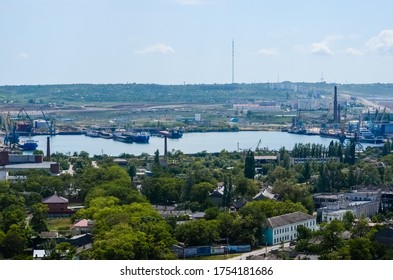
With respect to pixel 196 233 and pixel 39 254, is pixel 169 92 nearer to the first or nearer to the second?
pixel 196 233

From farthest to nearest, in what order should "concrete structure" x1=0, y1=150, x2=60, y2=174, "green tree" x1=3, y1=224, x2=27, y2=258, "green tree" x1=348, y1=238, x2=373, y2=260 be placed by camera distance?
"concrete structure" x1=0, y1=150, x2=60, y2=174 < "green tree" x1=3, y1=224, x2=27, y2=258 < "green tree" x1=348, y1=238, x2=373, y2=260

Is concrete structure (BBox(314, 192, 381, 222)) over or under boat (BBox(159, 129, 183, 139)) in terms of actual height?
over

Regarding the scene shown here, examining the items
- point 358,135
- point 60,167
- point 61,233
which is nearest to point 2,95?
point 358,135

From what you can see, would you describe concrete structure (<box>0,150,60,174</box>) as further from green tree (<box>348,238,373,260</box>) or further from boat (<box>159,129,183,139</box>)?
boat (<box>159,129,183,139</box>)

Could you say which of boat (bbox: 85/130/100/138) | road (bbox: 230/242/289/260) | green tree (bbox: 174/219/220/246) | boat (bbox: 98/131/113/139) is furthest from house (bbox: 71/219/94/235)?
boat (bbox: 85/130/100/138)

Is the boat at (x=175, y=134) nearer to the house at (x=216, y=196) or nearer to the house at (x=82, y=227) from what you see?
the house at (x=216, y=196)

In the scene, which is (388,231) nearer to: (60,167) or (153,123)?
(60,167)

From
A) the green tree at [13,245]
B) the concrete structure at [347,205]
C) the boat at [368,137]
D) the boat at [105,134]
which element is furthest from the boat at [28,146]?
the green tree at [13,245]
